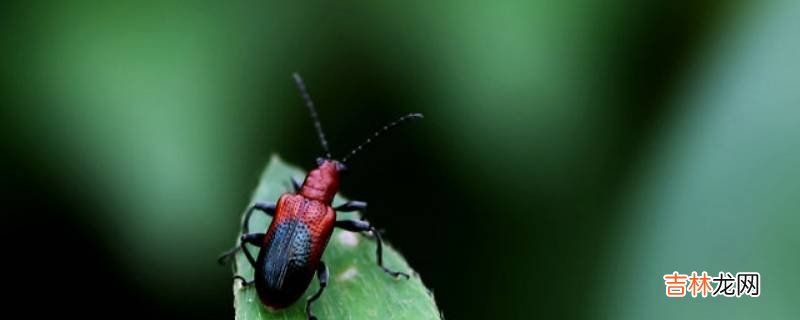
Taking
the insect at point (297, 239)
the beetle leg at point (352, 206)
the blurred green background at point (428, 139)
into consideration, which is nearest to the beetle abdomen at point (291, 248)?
the insect at point (297, 239)

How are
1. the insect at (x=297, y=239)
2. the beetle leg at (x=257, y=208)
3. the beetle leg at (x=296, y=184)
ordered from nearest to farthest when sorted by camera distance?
the insect at (x=297, y=239) < the beetle leg at (x=257, y=208) < the beetle leg at (x=296, y=184)

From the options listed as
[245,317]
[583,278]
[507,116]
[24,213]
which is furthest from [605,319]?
[24,213]

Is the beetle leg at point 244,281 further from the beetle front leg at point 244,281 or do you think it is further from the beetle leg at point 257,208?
the beetle leg at point 257,208

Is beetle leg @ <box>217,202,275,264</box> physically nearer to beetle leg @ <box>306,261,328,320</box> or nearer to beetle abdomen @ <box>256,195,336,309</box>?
beetle abdomen @ <box>256,195,336,309</box>

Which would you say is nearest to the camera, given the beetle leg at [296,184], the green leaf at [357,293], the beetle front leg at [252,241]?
the green leaf at [357,293]

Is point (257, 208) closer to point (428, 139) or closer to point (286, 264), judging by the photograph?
point (286, 264)

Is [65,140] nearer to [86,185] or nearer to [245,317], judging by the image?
[86,185]
